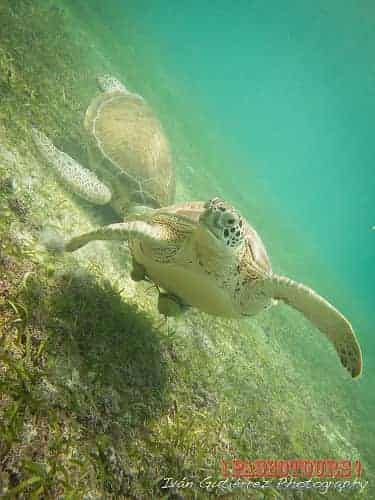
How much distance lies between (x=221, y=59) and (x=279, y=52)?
43.2 m

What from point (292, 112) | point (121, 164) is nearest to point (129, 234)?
point (121, 164)

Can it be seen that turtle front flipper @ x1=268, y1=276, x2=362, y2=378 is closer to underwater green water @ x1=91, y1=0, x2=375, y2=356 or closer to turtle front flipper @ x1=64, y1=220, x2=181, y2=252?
turtle front flipper @ x1=64, y1=220, x2=181, y2=252

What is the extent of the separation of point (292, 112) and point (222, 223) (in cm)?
10987

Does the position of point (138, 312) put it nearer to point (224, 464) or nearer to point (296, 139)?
point (224, 464)

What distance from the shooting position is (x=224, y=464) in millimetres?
2383

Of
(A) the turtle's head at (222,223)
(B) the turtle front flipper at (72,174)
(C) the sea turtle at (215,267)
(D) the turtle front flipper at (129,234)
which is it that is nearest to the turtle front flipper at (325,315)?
(C) the sea turtle at (215,267)

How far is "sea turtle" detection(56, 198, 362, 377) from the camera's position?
222cm

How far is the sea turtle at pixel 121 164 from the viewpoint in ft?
12.6

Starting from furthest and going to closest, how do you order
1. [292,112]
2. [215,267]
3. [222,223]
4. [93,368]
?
[292,112], [215,267], [222,223], [93,368]

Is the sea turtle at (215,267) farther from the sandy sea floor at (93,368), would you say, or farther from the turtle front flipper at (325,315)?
the sandy sea floor at (93,368)

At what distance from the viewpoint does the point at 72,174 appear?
372 centimetres

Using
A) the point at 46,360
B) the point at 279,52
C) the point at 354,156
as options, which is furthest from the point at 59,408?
the point at 354,156

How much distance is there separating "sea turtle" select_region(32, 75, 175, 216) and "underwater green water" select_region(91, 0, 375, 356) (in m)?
7.18

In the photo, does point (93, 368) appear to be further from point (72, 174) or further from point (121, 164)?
point (121, 164)
